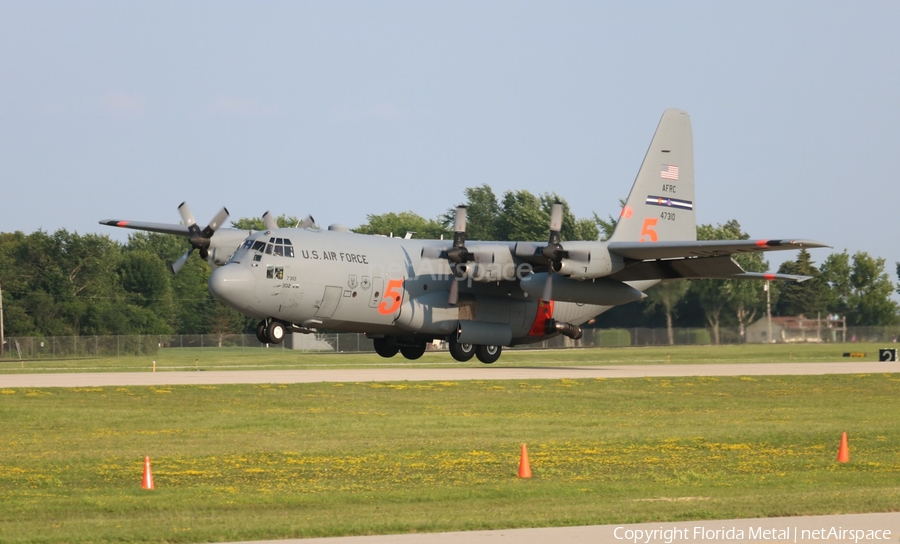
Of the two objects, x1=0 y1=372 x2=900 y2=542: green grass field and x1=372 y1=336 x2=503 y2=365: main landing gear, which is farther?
x1=372 y1=336 x2=503 y2=365: main landing gear

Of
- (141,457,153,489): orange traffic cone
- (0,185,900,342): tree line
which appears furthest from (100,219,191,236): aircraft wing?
(0,185,900,342): tree line

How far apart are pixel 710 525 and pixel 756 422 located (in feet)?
56.1

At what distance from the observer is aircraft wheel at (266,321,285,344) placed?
35906mm

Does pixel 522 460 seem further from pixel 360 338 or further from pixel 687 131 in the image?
pixel 360 338

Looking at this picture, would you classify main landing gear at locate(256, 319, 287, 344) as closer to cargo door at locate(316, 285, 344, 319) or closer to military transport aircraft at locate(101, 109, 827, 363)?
military transport aircraft at locate(101, 109, 827, 363)

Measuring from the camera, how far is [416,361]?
55.7m

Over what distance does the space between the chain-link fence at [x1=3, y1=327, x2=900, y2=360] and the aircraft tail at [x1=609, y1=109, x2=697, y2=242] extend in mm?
28913

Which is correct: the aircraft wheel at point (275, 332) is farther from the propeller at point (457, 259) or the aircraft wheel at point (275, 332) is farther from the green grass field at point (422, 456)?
the propeller at point (457, 259)

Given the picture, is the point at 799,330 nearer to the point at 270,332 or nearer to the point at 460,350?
the point at 460,350

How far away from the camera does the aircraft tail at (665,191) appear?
4431cm

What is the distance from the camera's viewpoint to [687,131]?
4581cm

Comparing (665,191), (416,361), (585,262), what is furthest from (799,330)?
(585,262)

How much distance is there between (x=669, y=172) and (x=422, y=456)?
25.4 m

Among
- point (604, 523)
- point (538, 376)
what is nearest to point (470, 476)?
point (604, 523)
